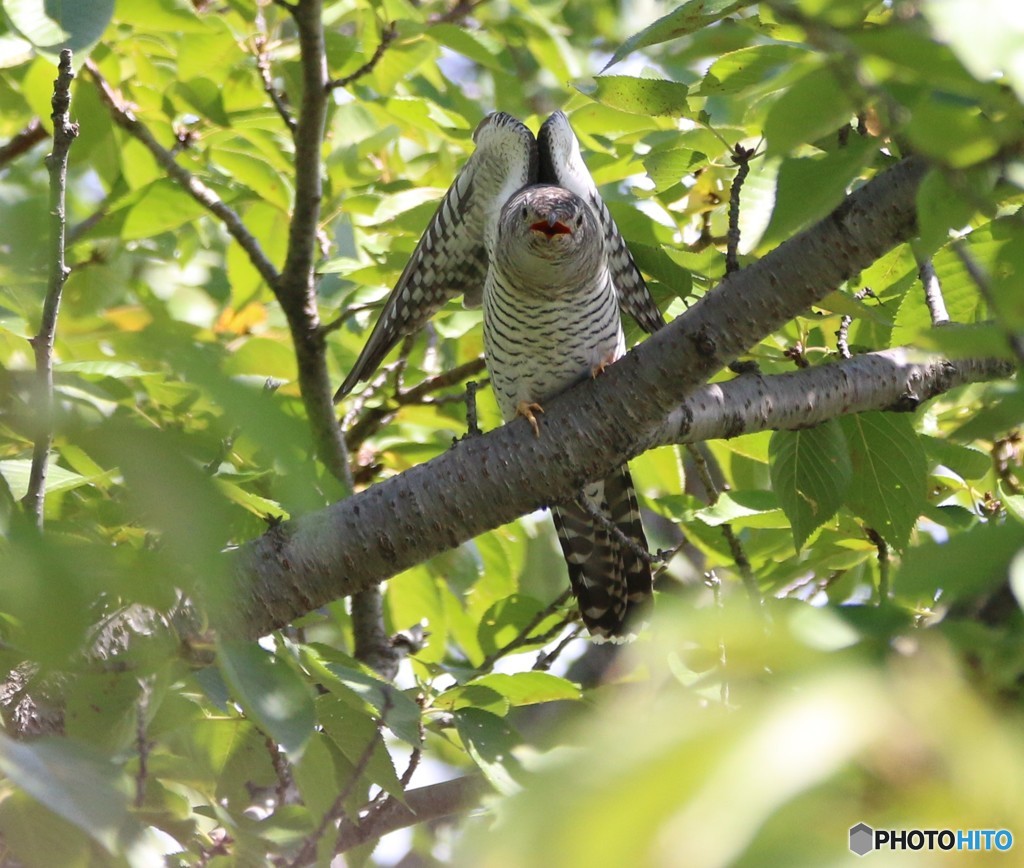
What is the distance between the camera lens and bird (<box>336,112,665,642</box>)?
336 cm

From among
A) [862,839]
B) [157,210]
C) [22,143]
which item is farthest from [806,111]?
[22,143]

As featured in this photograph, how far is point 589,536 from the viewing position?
371 cm

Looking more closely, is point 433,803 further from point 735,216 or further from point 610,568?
point 735,216

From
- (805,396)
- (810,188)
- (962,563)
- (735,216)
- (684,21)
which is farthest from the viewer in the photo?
(805,396)

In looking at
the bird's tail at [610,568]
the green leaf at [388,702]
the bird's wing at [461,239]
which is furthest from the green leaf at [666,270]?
the green leaf at [388,702]

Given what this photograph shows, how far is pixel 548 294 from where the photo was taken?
11.3ft

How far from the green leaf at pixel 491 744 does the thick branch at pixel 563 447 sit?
0.35m

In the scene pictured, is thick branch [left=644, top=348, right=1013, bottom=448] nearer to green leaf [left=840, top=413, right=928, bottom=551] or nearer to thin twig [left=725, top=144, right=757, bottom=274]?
green leaf [left=840, top=413, right=928, bottom=551]

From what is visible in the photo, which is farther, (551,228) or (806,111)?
(551,228)

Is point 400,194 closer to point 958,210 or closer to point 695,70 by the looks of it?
point 695,70

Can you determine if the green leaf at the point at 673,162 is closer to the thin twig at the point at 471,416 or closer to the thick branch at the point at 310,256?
the thin twig at the point at 471,416

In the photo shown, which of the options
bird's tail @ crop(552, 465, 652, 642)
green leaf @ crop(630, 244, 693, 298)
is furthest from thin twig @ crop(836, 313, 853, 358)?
bird's tail @ crop(552, 465, 652, 642)

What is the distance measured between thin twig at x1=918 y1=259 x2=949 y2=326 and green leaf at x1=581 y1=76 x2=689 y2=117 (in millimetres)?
640

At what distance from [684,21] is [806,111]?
0.83 metres
